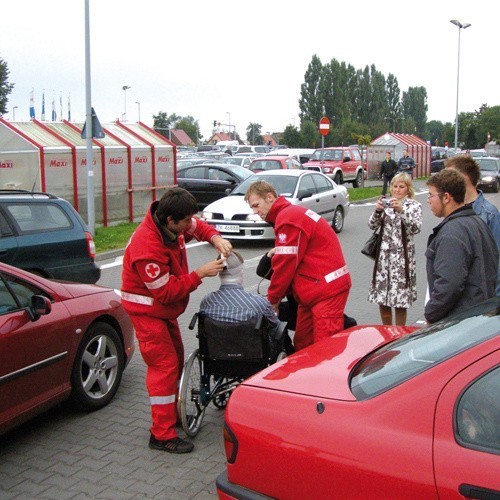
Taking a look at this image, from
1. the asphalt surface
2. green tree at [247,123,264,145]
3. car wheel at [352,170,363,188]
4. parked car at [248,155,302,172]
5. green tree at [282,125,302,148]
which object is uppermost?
green tree at [247,123,264,145]

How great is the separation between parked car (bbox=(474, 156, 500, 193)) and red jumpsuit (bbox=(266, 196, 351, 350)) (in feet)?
95.4

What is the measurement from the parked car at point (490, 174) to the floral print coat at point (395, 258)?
27.4 m

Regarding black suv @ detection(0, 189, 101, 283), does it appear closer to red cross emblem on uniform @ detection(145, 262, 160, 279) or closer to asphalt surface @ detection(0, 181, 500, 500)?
asphalt surface @ detection(0, 181, 500, 500)

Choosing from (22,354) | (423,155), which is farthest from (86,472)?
(423,155)

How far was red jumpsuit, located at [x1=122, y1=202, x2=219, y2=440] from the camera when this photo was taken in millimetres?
4531

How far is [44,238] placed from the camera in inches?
337

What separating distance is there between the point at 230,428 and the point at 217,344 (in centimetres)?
153

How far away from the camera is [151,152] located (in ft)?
62.3

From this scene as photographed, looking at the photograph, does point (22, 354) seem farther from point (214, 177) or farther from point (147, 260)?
point (214, 177)

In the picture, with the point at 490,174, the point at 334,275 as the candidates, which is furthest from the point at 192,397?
the point at 490,174

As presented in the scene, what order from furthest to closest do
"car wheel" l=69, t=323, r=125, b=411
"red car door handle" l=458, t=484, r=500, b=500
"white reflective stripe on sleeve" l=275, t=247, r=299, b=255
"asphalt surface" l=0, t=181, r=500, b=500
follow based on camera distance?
"car wheel" l=69, t=323, r=125, b=411 < "white reflective stripe on sleeve" l=275, t=247, r=299, b=255 < "asphalt surface" l=0, t=181, r=500, b=500 < "red car door handle" l=458, t=484, r=500, b=500

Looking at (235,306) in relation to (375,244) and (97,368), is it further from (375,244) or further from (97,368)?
(375,244)

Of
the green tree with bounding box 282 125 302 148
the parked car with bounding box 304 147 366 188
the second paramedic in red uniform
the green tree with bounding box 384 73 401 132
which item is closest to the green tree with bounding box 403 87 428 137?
the green tree with bounding box 384 73 401 132

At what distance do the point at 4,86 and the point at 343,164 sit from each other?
51.9 metres
